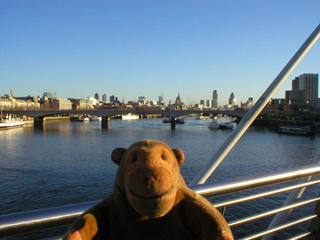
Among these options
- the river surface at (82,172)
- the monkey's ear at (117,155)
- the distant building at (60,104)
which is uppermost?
the distant building at (60,104)

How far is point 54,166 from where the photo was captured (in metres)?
12.3

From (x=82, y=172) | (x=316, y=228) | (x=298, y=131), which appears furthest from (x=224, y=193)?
(x=298, y=131)

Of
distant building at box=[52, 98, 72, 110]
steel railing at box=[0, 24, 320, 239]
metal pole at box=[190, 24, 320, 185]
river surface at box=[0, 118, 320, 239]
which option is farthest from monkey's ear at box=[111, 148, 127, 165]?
distant building at box=[52, 98, 72, 110]

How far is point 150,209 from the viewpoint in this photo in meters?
0.71

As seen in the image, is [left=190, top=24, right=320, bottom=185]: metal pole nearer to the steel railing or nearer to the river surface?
the steel railing

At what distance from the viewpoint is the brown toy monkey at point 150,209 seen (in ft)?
2.36

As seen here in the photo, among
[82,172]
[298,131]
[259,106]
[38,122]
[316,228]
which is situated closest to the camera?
[316,228]

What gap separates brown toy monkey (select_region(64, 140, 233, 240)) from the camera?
72 cm

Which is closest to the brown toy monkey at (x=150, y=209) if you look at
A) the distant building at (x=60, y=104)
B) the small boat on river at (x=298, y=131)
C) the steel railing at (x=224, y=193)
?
the steel railing at (x=224, y=193)

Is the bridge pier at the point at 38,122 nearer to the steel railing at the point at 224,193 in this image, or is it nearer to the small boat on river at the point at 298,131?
the small boat on river at the point at 298,131

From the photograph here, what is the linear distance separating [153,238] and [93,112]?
3799 cm

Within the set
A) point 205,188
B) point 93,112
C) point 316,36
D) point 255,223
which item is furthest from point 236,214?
point 93,112

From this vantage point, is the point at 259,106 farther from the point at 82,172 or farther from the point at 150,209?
the point at 82,172

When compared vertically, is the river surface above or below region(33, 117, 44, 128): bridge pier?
below
